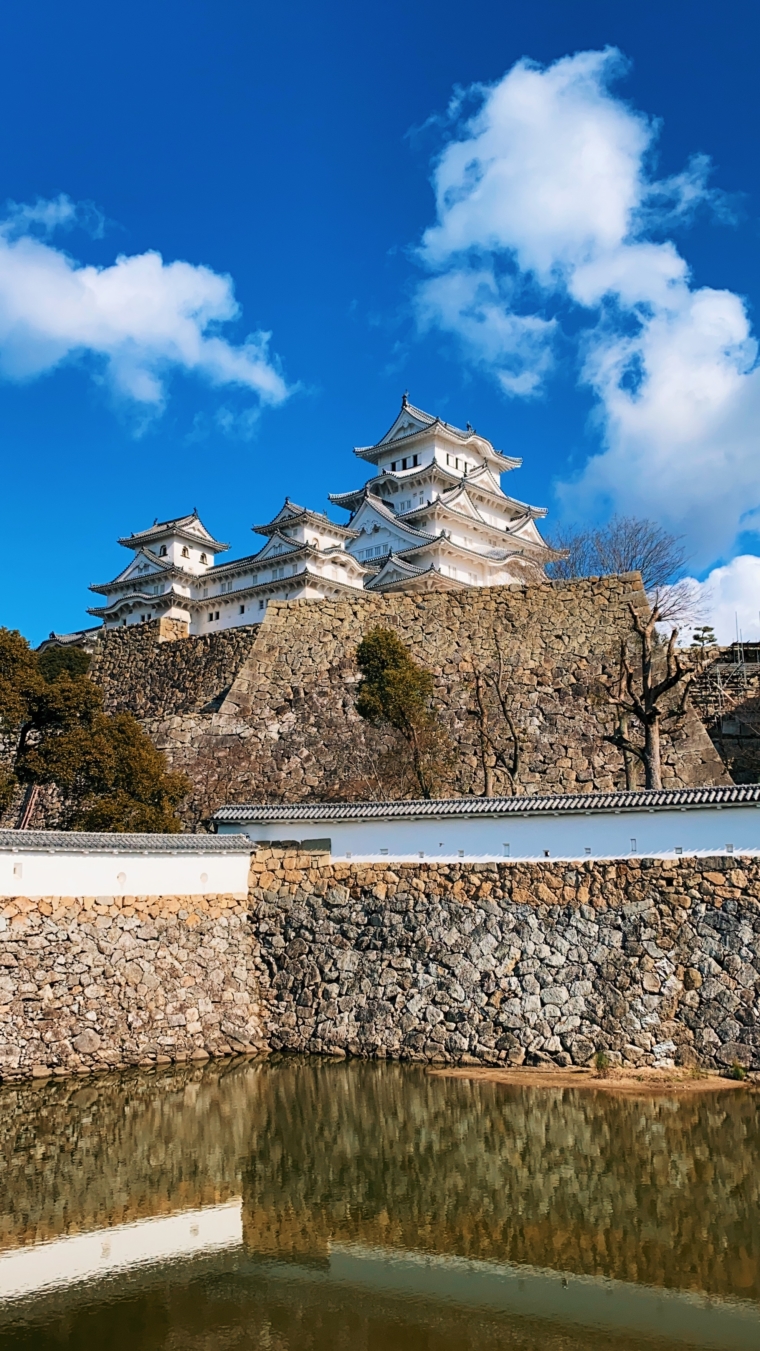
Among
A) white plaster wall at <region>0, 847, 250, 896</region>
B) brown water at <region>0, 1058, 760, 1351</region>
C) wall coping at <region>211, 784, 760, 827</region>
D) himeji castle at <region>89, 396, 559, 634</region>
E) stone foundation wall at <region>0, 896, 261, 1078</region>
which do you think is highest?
himeji castle at <region>89, 396, 559, 634</region>

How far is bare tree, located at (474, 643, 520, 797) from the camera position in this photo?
16.0 m

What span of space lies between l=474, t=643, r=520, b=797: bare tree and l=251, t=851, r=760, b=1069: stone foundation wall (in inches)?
157

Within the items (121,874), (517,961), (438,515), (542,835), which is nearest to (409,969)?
(517,961)

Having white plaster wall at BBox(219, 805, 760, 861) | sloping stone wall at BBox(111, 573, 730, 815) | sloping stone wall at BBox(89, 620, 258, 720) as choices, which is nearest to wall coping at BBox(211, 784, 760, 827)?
white plaster wall at BBox(219, 805, 760, 861)

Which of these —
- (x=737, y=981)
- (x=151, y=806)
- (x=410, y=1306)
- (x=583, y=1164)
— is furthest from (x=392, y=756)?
(x=410, y=1306)

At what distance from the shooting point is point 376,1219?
21.8 feet

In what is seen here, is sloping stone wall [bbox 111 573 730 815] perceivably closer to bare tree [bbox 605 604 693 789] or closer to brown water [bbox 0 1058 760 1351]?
bare tree [bbox 605 604 693 789]

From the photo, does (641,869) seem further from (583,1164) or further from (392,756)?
(392,756)

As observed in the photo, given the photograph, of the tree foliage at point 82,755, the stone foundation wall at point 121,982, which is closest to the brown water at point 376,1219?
the stone foundation wall at point 121,982

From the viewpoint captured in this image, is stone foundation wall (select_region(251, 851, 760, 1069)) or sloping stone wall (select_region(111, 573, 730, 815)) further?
sloping stone wall (select_region(111, 573, 730, 815))

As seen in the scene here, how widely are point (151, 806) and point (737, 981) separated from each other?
8.74m

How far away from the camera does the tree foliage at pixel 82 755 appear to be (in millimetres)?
14562

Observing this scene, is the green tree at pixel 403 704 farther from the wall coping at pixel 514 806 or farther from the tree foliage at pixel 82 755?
the wall coping at pixel 514 806

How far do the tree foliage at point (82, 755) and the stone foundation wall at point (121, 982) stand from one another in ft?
9.61
